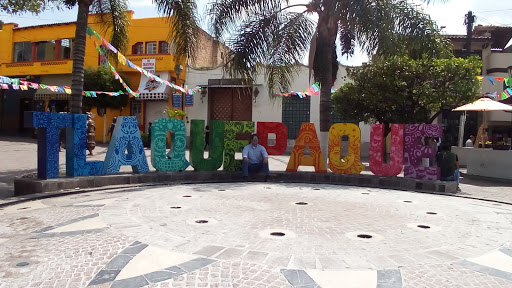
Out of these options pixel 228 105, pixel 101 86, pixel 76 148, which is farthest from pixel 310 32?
pixel 101 86

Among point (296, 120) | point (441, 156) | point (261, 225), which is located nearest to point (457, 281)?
point (261, 225)

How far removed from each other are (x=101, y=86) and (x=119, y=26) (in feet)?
43.0

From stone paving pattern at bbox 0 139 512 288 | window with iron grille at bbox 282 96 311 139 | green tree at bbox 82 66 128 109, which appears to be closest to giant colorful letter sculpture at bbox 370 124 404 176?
stone paving pattern at bbox 0 139 512 288

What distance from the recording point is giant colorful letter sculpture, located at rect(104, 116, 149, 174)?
869 centimetres

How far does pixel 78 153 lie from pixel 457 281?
7.23m

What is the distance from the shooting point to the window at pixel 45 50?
88.8ft

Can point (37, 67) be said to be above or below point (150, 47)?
below

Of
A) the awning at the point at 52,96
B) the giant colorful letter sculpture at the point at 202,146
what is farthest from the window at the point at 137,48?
the giant colorful letter sculpture at the point at 202,146

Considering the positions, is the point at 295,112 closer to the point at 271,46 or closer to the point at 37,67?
the point at 271,46

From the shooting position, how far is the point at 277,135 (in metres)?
10.5

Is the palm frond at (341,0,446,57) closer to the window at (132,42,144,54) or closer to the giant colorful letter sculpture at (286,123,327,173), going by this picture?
the giant colorful letter sculpture at (286,123,327,173)

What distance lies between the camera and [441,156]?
945 cm

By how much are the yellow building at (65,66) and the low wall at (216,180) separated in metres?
13.8

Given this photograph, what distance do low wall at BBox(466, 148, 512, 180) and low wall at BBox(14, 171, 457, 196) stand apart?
170 inches
